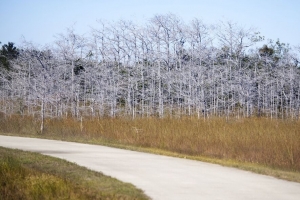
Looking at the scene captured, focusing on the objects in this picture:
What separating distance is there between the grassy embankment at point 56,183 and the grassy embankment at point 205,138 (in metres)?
4.51

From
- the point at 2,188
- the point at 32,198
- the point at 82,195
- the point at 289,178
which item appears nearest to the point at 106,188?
the point at 82,195

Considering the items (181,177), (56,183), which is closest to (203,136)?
(181,177)

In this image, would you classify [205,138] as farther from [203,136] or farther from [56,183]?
[56,183]

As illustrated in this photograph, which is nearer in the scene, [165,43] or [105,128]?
[105,128]

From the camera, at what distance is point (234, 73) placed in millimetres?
35781

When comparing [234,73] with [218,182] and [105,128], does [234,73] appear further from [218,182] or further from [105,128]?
[218,182]

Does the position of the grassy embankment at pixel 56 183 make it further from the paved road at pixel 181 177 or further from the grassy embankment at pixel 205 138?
the grassy embankment at pixel 205 138

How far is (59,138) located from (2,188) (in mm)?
11970

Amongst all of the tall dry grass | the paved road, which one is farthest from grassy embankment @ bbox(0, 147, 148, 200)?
the tall dry grass

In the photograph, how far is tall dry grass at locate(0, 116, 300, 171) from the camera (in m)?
14.7

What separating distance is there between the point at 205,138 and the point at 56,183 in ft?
30.3

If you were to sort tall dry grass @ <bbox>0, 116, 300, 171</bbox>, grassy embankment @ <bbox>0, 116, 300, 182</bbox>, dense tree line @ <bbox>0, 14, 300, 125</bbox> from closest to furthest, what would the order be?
grassy embankment @ <bbox>0, 116, 300, 182</bbox>, tall dry grass @ <bbox>0, 116, 300, 171</bbox>, dense tree line @ <bbox>0, 14, 300, 125</bbox>

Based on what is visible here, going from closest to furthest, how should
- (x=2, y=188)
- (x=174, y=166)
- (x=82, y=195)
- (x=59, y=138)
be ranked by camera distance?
(x=82, y=195)
(x=2, y=188)
(x=174, y=166)
(x=59, y=138)

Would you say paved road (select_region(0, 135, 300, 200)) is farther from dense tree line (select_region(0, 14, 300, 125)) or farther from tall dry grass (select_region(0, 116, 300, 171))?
dense tree line (select_region(0, 14, 300, 125))
